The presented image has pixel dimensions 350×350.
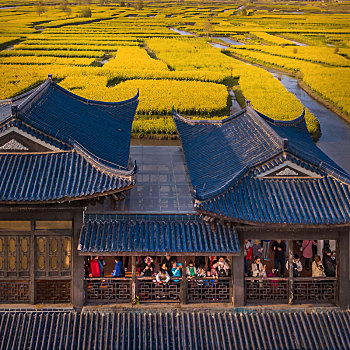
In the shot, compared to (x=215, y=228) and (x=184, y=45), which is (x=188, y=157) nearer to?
(x=215, y=228)

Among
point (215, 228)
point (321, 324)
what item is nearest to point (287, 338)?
point (321, 324)

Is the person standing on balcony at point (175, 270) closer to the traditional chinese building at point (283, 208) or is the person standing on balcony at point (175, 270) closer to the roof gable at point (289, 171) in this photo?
the traditional chinese building at point (283, 208)

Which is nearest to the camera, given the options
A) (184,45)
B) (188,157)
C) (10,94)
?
(188,157)

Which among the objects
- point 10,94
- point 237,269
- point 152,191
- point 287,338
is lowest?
point 287,338

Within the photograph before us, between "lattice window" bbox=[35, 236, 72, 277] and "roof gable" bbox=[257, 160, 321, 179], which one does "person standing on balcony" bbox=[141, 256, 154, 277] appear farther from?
"roof gable" bbox=[257, 160, 321, 179]

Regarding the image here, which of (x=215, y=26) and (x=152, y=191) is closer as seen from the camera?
(x=152, y=191)

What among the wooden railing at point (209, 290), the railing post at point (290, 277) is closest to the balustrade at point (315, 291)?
the railing post at point (290, 277)

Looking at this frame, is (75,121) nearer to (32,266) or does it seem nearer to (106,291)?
(32,266)
